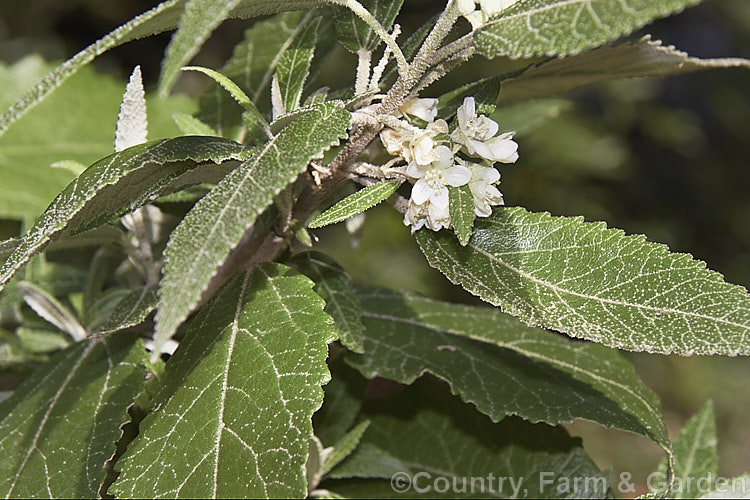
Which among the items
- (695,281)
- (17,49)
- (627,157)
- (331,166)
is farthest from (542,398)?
(17,49)

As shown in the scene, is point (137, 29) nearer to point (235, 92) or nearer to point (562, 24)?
point (235, 92)

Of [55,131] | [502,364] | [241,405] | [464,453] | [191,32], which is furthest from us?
[55,131]

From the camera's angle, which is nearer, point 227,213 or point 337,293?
point 227,213

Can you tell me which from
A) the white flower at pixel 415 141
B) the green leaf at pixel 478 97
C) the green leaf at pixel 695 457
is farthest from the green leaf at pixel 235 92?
the green leaf at pixel 695 457

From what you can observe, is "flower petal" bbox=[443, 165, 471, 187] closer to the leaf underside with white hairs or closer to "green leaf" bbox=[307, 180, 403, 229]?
"green leaf" bbox=[307, 180, 403, 229]

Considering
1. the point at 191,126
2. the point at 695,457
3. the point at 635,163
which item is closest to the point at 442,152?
the point at 191,126

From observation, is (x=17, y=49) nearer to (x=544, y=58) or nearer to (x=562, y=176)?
(x=562, y=176)

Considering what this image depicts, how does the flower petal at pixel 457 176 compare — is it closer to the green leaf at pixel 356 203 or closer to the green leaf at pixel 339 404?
the green leaf at pixel 356 203
